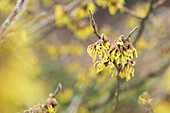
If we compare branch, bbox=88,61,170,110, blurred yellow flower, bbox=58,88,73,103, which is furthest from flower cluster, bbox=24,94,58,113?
blurred yellow flower, bbox=58,88,73,103

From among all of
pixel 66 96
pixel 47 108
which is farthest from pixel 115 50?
pixel 66 96

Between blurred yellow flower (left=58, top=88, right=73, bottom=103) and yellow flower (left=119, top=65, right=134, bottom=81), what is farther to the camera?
blurred yellow flower (left=58, top=88, right=73, bottom=103)

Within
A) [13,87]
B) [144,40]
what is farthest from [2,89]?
[144,40]

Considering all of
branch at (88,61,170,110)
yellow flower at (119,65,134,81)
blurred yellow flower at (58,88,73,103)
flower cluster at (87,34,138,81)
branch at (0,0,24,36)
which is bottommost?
yellow flower at (119,65,134,81)

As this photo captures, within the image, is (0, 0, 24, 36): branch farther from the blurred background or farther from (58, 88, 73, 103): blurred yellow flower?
(58, 88, 73, 103): blurred yellow flower

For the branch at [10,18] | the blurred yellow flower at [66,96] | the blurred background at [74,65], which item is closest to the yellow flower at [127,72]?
the blurred background at [74,65]

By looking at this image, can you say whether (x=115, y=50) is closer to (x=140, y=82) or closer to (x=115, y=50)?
(x=115, y=50)

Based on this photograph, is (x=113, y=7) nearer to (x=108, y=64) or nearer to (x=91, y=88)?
(x=108, y=64)

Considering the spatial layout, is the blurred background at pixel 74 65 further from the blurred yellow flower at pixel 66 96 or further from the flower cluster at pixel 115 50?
the flower cluster at pixel 115 50
